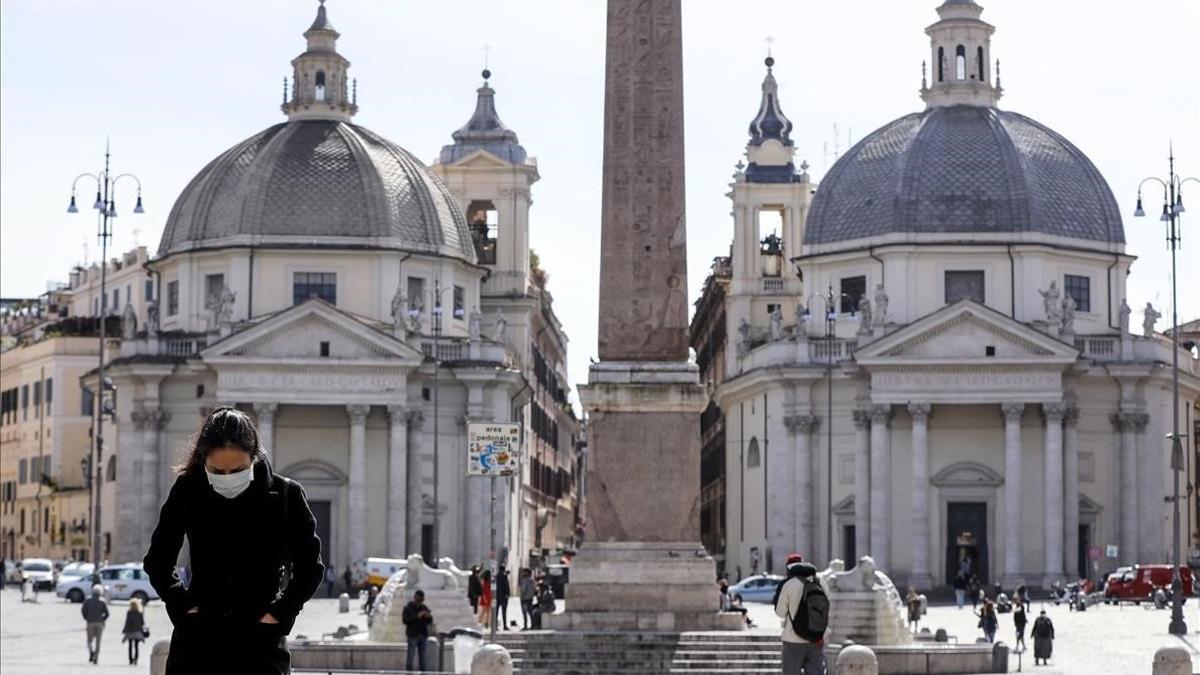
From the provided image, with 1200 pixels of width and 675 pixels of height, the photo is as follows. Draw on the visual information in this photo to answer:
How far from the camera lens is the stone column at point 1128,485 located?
8881 centimetres

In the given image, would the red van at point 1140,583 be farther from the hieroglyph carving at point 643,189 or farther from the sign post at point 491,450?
the hieroglyph carving at point 643,189

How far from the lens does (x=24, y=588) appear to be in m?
84.4

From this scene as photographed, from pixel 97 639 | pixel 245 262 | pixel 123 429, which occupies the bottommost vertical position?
pixel 97 639

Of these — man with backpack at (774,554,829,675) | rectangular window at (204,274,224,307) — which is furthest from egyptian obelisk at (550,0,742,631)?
rectangular window at (204,274,224,307)

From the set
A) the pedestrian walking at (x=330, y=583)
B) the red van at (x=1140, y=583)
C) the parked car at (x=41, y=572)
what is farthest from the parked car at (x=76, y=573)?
the red van at (x=1140, y=583)

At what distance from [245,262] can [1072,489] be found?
97.1 ft

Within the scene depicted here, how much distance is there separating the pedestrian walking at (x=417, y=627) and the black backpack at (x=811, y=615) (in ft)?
50.2

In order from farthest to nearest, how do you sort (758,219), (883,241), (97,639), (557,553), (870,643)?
(557,553), (758,219), (883,241), (97,639), (870,643)

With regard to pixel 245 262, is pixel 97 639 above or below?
below

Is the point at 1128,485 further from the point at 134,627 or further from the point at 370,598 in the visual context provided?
the point at 134,627

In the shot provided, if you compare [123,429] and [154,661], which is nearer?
[154,661]

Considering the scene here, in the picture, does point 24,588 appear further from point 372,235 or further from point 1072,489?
point 1072,489

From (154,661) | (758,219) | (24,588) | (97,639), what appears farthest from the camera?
(758,219)

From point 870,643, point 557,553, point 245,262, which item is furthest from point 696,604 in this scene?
point 557,553
